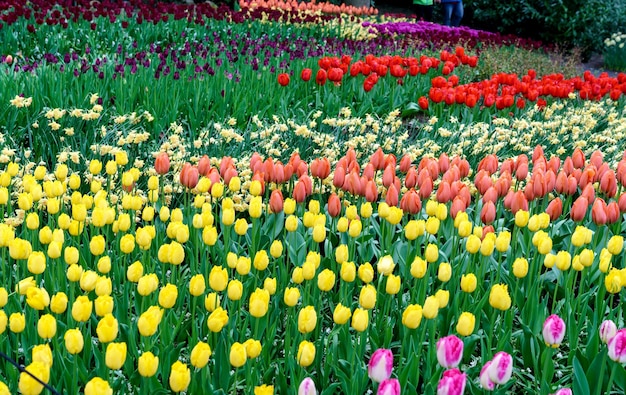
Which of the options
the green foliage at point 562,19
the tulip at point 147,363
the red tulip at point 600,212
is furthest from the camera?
the green foliage at point 562,19

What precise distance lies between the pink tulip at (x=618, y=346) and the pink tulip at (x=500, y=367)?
30 cm

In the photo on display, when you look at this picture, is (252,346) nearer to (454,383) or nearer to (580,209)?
(454,383)

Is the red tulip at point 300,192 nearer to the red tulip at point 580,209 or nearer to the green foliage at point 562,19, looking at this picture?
the red tulip at point 580,209

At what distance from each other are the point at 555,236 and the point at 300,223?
3.72 feet

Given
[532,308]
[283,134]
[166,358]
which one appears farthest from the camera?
[283,134]

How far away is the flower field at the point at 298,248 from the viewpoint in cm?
196

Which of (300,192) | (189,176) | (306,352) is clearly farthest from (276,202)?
(306,352)

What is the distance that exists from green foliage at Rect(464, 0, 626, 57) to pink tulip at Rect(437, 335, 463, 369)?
15505 millimetres

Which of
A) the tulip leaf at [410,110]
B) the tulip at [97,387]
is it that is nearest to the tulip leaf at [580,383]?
the tulip at [97,387]

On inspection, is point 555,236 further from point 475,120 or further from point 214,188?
point 475,120

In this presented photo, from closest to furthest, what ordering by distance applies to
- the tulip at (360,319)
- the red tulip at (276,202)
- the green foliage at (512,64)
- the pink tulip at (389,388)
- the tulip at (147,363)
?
the pink tulip at (389,388), the tulip at (147,363), the tulip at (360,319), the red tulip at (276,202), the green foliage at (512,64)

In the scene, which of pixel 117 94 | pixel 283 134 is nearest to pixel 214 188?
pixel 283 134

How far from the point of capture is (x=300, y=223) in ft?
10.5

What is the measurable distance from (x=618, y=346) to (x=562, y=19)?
1599 centimetres
